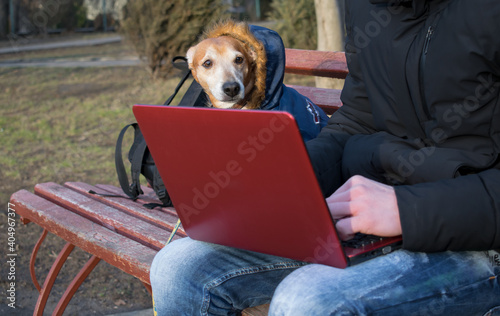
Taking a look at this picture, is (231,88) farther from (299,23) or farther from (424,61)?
(299,23)

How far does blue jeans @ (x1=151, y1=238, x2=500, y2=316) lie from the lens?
1233mm

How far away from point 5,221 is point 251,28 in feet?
7.36

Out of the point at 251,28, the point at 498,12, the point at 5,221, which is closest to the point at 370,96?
the point at 498,12

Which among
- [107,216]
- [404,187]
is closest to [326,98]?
[107,216]

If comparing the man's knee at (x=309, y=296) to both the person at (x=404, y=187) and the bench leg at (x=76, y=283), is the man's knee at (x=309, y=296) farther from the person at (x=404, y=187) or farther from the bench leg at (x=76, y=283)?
the bench leg at (x=76, y=283)

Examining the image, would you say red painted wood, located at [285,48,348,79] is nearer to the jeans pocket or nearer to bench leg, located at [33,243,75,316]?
bench leg, located at [33,243,75,316]

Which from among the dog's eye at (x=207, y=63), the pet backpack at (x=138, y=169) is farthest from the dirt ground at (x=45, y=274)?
the dog's eye at (x=207, y=63)

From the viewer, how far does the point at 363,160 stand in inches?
66.9

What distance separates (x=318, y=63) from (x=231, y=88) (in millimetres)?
759

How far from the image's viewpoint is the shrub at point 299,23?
9828 millimetres

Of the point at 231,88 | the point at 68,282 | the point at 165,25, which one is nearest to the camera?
the point at 68,282

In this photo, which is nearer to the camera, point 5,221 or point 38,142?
point 5,221

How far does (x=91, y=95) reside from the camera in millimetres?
8602

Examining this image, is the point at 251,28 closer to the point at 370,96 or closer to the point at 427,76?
the point at 370,96
